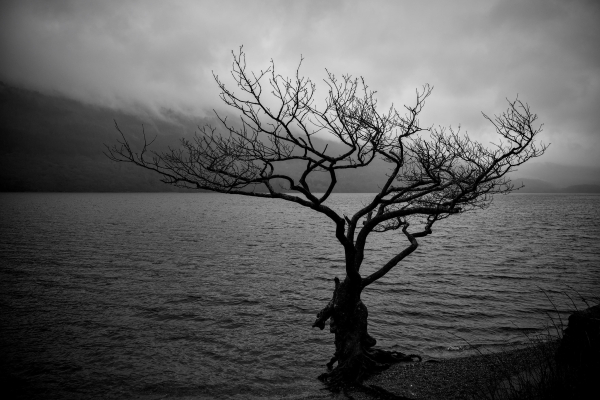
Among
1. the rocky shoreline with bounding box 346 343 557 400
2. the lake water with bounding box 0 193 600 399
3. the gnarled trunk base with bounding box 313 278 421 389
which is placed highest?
the gnarled trunk base with bounding box 313 278 421 389

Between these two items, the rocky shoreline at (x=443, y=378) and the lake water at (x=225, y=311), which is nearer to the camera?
the rocky shoreline at (x=443, y=378)

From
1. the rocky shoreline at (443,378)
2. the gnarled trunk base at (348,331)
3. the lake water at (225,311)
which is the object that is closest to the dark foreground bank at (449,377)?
the rocky shoreline at (443,378)

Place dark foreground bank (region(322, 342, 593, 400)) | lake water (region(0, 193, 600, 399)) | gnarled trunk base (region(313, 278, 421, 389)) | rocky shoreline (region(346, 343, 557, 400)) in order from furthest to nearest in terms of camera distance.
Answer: lake water (region(0, 193, 600, 399)) → gnarled trunk base (region(313, 278, 421, 389)) → rocky shoreline (region(346, 343, 557, 400)) → dark foreground bank (region(322, 342, 593, 400))

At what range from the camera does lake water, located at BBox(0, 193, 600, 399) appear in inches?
552

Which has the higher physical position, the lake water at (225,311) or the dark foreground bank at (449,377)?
the dark foreground bank at (449,377)

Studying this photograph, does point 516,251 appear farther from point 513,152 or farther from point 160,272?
point 160,272

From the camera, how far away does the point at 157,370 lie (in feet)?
47.3

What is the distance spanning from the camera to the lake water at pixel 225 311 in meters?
14.0

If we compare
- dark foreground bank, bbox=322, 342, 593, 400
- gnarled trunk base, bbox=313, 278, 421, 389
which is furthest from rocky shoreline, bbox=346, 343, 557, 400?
gnarled trunk base, bbox=313, 278, 421, 389

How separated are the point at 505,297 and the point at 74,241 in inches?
2065

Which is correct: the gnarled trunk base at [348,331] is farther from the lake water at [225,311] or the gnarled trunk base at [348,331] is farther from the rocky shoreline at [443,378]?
the lake water at [225,311]

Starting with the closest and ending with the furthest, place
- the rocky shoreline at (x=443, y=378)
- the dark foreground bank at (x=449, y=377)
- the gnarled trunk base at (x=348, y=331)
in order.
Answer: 1. the dark foreground bank at (x=449, y=377)
2. the rocky shoreline at (x=443, y=378)
3. the gnarled trunk base at (x=348, y=331)

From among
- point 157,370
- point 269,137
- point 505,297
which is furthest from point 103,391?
point 505,297

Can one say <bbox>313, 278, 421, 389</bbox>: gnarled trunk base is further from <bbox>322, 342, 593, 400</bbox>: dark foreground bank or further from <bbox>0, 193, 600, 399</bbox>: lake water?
<bbox>0, 193, 600, 399</bbox>: lake water
